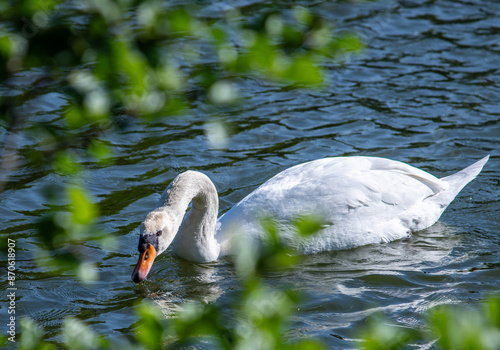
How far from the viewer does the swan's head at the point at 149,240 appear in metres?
5.40

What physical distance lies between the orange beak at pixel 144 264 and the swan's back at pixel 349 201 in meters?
1.06

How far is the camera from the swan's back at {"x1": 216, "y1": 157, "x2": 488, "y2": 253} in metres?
6.34

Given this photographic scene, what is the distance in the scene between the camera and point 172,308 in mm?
5430

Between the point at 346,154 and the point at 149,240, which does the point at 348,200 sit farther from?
the point at 149,240

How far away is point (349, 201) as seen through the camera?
6.48 m

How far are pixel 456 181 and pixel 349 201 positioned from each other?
1322 mm

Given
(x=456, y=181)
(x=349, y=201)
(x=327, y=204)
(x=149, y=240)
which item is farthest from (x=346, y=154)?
(x=149, y=240)

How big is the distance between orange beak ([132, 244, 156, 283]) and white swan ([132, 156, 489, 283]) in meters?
0.36

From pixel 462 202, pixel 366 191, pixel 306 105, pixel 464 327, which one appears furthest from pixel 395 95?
pixel 464 327

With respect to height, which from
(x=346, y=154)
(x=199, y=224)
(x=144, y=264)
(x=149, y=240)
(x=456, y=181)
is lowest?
(x=346, y=154)

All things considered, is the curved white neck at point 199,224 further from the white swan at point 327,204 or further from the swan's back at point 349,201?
the swan's back at point 349,201

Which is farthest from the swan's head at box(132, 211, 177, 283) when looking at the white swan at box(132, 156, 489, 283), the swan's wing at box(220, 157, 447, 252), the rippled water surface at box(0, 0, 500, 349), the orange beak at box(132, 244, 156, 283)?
the swan's wing at box(220, 157, 447, 252)

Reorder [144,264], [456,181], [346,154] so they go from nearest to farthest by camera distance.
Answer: [144,264], [456,181], [346,154]

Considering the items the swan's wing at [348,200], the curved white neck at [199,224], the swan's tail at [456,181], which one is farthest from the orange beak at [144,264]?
the swan's tail at [456,181]
